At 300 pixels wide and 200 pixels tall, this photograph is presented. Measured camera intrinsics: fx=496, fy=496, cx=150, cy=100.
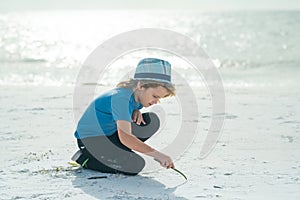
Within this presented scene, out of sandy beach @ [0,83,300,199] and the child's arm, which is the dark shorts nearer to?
sandy beach @ [0,83,300,199]

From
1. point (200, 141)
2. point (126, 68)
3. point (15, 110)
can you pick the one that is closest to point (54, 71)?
point (126, 68)

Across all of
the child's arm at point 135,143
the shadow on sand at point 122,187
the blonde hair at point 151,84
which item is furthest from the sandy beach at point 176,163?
the blonde hair at point 151,84

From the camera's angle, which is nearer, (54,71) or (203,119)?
(203,119)

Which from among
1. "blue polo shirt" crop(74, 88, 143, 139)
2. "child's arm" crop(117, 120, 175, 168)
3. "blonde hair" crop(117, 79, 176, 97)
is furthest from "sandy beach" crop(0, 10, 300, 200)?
"blonde hair" crop(117, 79, 176, 97)

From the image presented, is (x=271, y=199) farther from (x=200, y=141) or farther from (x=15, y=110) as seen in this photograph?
(x=15, y=110)

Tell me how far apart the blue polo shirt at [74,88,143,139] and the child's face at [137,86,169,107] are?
0.21 ft

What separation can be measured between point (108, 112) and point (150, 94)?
36 centimetres

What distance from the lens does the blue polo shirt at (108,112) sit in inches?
127

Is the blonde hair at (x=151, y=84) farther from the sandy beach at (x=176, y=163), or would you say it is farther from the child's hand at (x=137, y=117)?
the sandy beach at (x=176, y=163)

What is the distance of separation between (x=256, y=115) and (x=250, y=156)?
186cm

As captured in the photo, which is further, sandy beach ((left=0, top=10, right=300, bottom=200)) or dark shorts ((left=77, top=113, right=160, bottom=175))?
dark shorts ((left=77, top=113, right=160, bottom=175))

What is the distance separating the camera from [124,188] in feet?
10.6

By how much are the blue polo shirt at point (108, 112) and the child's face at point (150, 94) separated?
63mm

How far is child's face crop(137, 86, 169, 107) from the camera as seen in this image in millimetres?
3215
